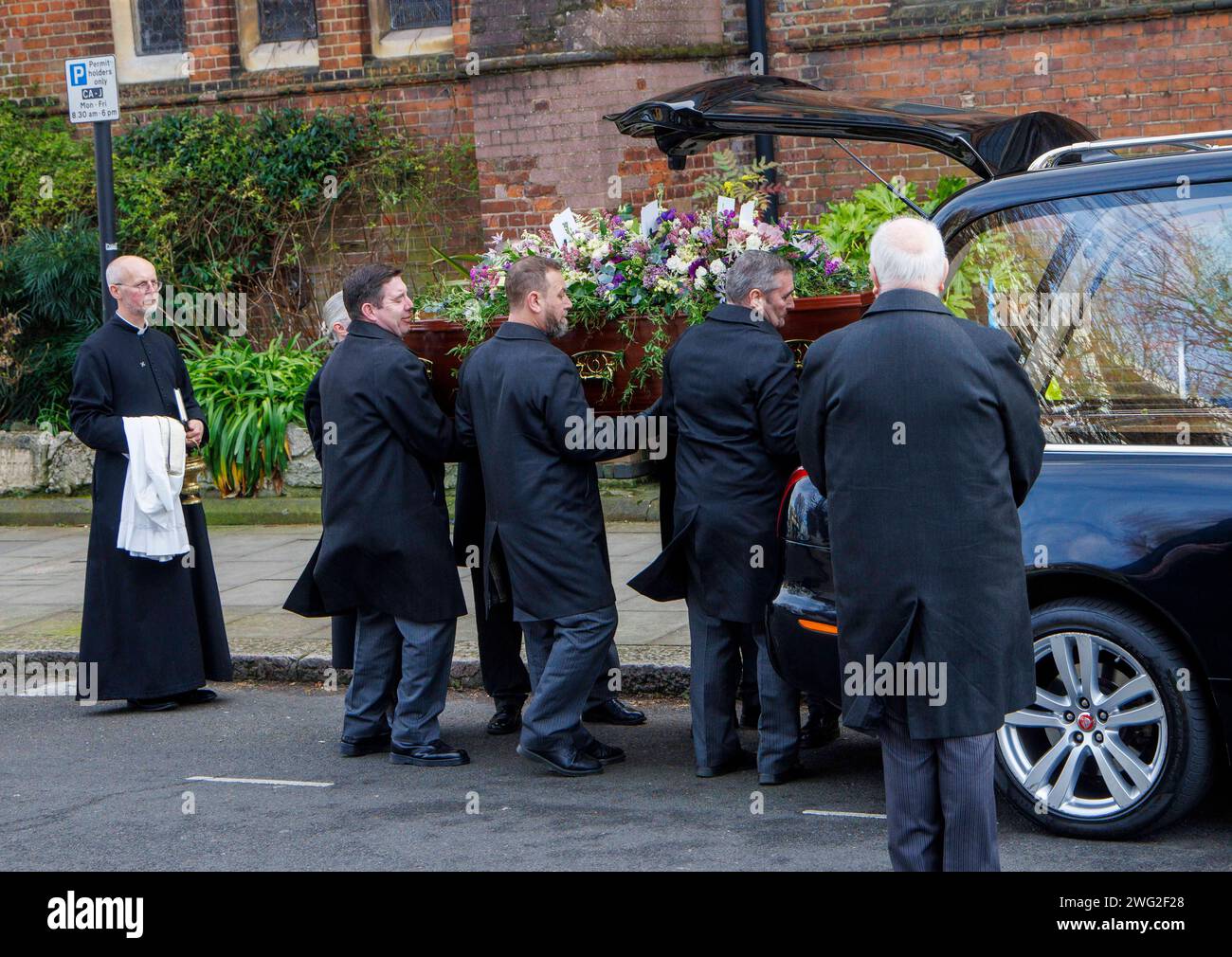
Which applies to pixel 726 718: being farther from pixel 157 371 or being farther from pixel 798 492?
pixel 157 371

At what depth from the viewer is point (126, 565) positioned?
23.5ft

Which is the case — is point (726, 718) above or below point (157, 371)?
below

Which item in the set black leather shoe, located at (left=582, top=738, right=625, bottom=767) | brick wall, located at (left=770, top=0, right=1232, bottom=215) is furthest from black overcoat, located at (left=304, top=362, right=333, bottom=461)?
brick wall, located at (left=770, top=0, right=1232, bottom=215)

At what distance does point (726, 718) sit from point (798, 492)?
3.31 ft

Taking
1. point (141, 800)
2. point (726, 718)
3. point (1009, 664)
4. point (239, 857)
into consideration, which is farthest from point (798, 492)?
point (141, 800)

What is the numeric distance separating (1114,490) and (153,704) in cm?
448

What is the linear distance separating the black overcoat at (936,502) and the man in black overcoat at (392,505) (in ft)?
8.41

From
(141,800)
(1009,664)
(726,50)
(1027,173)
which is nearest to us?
(1009,664)

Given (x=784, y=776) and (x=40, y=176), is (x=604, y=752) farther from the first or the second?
(x=40, y=176)

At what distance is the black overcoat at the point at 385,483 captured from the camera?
602 centimetres

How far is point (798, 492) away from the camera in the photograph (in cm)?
525
